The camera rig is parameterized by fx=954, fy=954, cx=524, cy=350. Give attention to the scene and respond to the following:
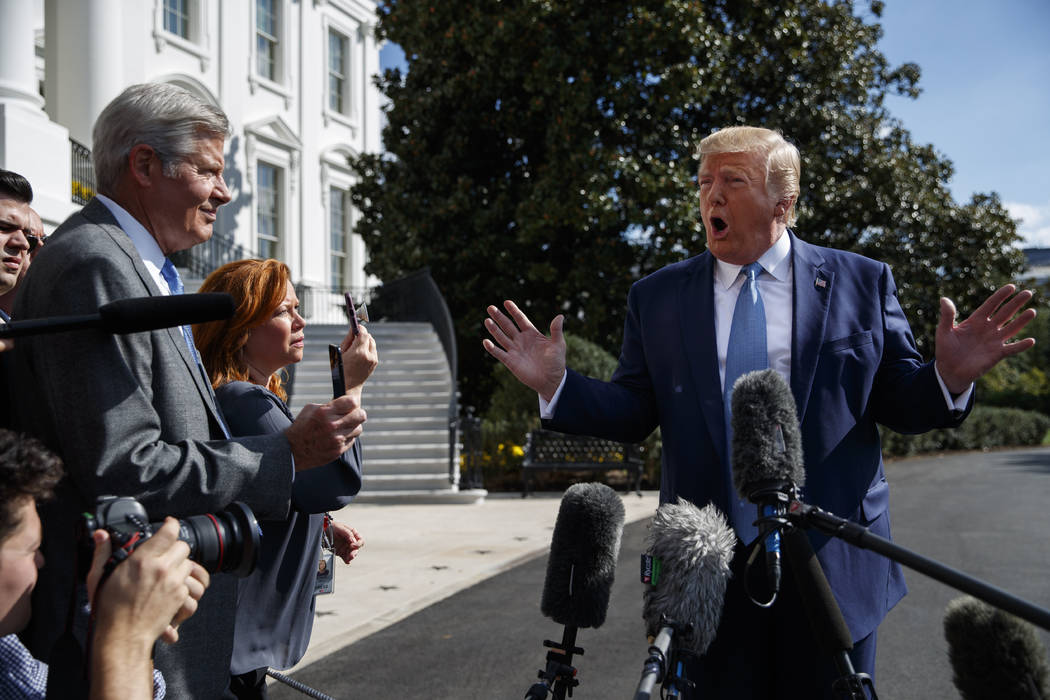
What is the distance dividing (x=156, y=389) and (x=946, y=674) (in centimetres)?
528

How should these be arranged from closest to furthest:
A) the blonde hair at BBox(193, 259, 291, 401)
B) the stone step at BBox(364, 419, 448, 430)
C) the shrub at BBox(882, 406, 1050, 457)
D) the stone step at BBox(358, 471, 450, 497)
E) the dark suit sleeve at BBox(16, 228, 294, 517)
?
the dark suit sleeve at BBox(16, 228, 294, 517) < the blonde hair at BBox(193, 259, 291, 401) < the stone step at BBox(358, 471, 450, 497) < the stone step at BBox(364, 419, 448, 430) < the shrub at BBox(882, 406, 1050, 457)

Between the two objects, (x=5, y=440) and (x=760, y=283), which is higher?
(x=760, y=283)

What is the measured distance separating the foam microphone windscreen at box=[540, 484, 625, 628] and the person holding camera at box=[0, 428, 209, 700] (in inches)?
37.0

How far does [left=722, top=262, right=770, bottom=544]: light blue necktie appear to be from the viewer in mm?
2500

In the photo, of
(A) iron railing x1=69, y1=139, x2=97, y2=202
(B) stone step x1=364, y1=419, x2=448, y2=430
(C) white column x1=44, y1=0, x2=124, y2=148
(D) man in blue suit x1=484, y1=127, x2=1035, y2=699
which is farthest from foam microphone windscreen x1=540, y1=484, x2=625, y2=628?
(C) white column x1=44, y1=0, x2=124, y2=148

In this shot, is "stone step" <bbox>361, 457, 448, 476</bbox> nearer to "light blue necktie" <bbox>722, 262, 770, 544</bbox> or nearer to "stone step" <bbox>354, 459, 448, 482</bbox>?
"stone step" <bbox>354, 459, 448, 482</bbox>

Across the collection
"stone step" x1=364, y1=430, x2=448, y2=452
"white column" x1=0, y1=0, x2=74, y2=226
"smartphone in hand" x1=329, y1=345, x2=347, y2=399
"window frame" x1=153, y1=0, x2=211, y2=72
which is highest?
"window frame" x1=153, y1=0, x2=211, y2=72

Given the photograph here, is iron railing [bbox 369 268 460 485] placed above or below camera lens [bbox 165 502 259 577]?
above

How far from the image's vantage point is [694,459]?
2.58 m

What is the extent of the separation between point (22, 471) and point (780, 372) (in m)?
1.82

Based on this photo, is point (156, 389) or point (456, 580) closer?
point (156, 389)

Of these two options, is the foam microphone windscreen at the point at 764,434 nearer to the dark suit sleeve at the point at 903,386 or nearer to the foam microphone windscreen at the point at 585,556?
the foam microphone windscreen at the point at 585,556

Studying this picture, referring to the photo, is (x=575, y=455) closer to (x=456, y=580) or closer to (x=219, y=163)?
(x=456, y=580)

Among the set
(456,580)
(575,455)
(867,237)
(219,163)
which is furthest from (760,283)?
(867,237)
